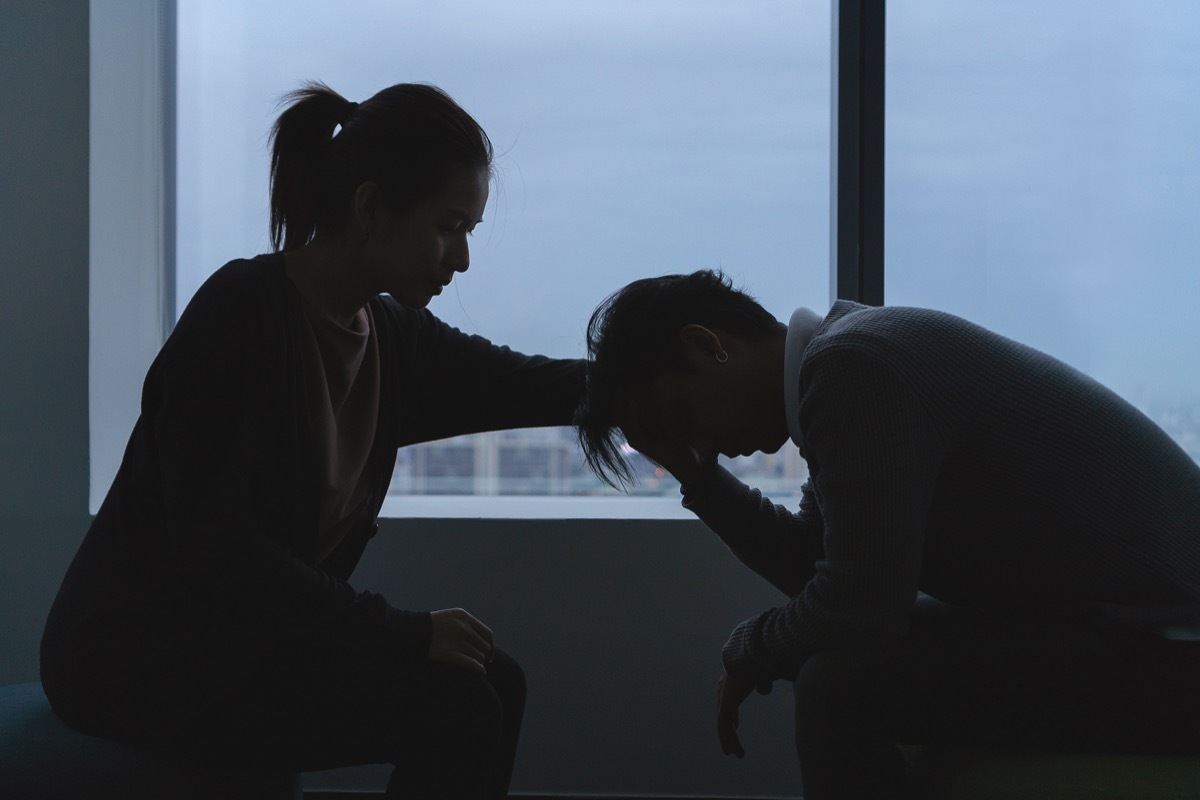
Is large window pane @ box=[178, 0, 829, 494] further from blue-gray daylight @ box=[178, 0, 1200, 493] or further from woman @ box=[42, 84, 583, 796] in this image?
woman @ box=[42, 84, 583, 796]

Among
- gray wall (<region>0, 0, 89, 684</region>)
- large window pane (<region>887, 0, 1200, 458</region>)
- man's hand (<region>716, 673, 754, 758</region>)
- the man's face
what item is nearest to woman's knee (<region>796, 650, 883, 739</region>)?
man's hand (<region>716, 673, 754, 758</region>)

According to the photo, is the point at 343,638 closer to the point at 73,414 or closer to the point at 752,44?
the point at 73,414

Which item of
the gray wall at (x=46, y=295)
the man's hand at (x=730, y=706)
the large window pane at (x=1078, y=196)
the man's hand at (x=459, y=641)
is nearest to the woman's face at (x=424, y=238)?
the man's hand at (x=459, y=641)

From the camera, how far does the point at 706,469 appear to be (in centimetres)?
125

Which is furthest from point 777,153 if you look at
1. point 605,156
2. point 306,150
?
point 306,150

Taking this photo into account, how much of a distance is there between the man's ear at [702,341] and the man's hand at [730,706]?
1.24 feet

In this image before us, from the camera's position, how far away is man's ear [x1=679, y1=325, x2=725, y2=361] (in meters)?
1.10

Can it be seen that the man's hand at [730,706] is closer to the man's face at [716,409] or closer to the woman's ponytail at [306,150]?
the man's face at [716,409]

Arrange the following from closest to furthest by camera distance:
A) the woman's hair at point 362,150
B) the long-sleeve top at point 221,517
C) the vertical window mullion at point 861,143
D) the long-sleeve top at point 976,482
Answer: the long-sleeve top at point 976,482
the long-sleeve top at point 221,517
the woman's hair at point 362,150
the vertical window mullion at point 861,143

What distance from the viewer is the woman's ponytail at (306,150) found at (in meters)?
1.16

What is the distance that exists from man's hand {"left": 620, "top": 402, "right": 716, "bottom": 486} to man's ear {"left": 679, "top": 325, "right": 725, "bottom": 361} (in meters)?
0.11

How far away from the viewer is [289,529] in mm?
1080

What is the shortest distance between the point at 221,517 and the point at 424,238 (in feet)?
1.31

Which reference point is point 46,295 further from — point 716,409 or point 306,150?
point 716,409
